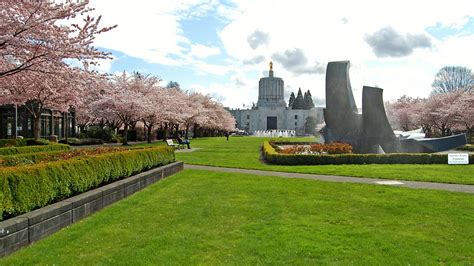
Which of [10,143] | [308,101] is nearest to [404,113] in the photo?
[10,143]

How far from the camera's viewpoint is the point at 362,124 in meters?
25.8

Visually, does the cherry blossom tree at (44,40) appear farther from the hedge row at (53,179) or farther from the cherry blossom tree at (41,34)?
the hedge row at (53,179)

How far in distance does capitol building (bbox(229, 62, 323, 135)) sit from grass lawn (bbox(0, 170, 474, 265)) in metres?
153

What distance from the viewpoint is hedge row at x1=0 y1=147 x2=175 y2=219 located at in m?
6.38

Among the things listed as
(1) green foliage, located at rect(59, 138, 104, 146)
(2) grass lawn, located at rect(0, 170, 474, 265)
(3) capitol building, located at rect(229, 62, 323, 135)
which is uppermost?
(3) capitol building, located at rect(229, 62, 323, 135)

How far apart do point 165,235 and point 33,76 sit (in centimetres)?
868

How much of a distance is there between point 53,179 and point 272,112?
157943mm

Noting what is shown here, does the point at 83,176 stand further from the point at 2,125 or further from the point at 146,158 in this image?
the point at 2,125

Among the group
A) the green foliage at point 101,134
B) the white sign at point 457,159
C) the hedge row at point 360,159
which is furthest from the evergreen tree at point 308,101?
the white sign at point 457,159

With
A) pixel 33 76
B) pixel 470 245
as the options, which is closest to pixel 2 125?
pixel 33 76

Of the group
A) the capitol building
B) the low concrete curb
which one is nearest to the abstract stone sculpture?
the low concrete curb

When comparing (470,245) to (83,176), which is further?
(83,176)

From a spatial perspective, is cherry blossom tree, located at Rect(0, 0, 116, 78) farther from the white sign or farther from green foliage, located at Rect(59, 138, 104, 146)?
green foliage, located at Rect(59, 138, 104, 146)

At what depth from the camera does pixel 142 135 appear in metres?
62.4
